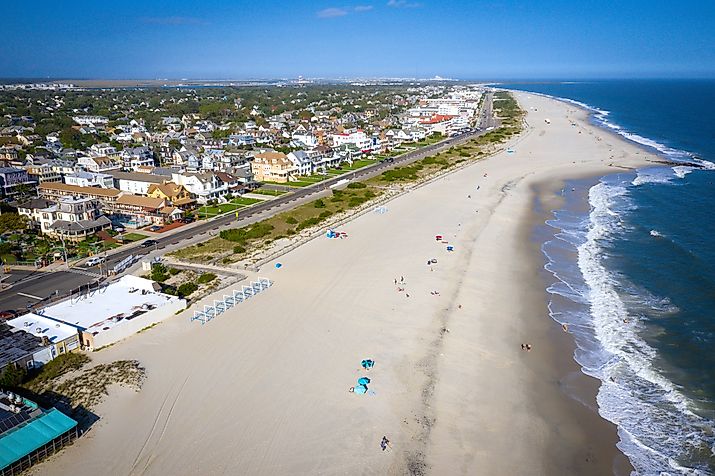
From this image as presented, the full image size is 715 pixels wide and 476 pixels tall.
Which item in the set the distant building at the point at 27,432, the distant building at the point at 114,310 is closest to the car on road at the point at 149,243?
the distant building at the point at 114,310

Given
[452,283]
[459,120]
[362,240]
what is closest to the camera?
[452,283]

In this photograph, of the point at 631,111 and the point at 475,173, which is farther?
the point at 631,111

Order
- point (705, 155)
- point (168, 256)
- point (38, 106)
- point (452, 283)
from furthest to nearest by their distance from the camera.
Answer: point (38, 106) → point (705, 155) → point (168, 256) → point (452, 283)

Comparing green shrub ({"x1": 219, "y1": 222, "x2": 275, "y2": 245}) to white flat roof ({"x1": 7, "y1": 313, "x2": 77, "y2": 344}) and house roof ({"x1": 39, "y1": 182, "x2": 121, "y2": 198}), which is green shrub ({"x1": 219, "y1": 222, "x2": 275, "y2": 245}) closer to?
house roof ({"x1": 39, "y1": 182, "x2": 121, "y2": 198})

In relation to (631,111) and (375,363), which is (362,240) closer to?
(375,363)

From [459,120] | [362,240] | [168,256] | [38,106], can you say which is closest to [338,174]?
[362,240]

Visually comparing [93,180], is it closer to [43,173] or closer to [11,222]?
[43,173]

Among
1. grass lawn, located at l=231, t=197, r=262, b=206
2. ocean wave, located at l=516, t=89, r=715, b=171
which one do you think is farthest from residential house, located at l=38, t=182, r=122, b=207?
ocean wave, located at l=516, t=89, r=715, b=171

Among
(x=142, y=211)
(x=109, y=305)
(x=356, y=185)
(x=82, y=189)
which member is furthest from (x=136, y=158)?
(x=109, y=305)
